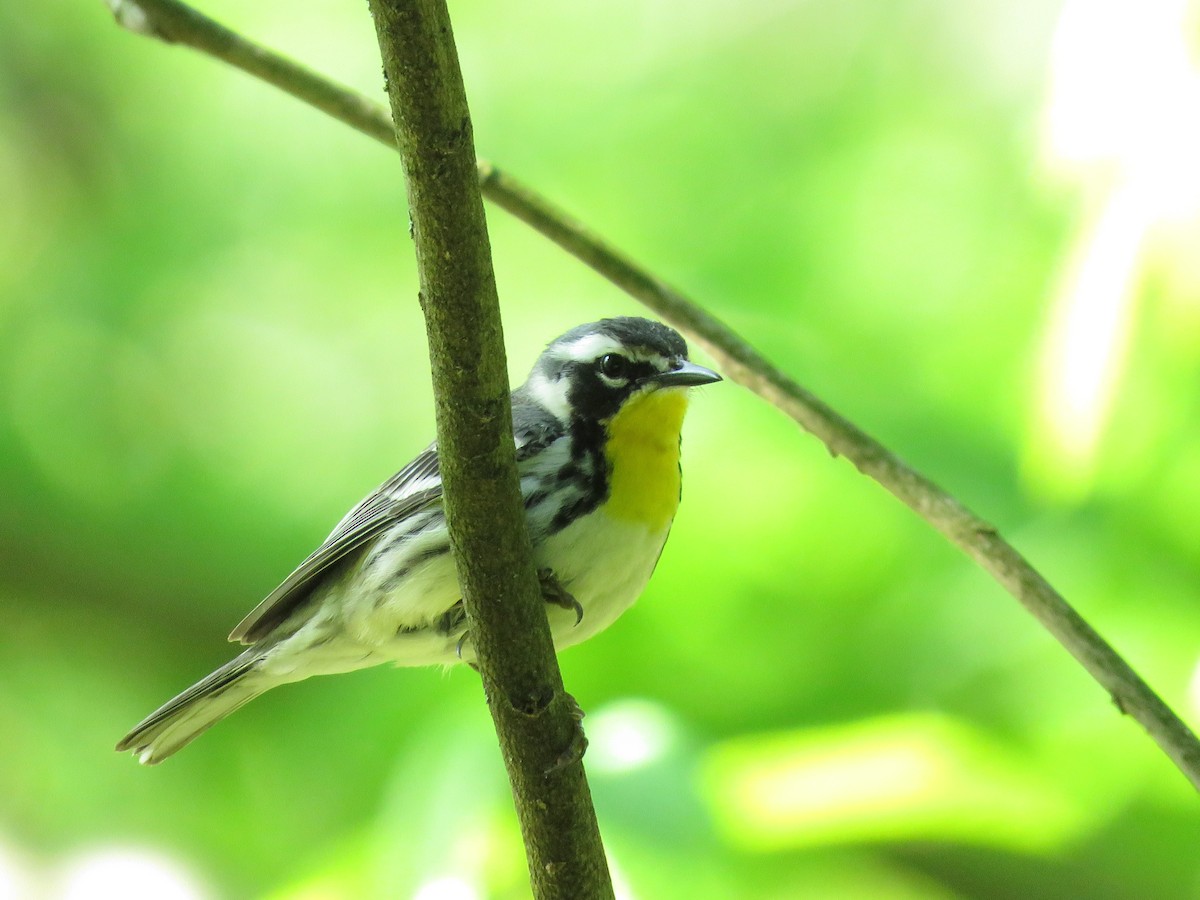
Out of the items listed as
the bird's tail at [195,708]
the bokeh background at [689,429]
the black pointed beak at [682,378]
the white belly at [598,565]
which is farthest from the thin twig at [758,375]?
the bird's tail at [195,708]

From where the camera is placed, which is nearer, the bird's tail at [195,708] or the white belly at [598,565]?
the white belly at [598,565]

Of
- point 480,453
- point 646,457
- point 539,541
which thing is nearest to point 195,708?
point 539,541

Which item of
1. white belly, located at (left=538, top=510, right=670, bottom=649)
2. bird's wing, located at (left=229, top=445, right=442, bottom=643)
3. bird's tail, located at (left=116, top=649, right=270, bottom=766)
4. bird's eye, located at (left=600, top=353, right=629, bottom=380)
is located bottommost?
white belly, located at (left=538, top=510, right=670, bottom=649)

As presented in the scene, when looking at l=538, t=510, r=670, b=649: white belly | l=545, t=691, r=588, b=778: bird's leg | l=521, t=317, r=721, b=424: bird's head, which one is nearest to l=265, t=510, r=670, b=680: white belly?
l=538, t=510, r=670, b=649: white belly

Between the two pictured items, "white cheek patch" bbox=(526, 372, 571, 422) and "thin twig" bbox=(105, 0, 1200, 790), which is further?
"white cheek patch" bbox=(526, 372, 571, 422)

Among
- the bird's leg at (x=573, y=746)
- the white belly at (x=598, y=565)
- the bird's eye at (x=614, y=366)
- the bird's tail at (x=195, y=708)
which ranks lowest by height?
the bird's leg at (x=573, y=746)

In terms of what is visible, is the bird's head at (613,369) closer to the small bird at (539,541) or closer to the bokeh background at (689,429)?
the small bird at (539,541)

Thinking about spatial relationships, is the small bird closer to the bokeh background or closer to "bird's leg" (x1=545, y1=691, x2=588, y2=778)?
"bird's leg" (x1=545, y1=691, x2=588, y2=778)
